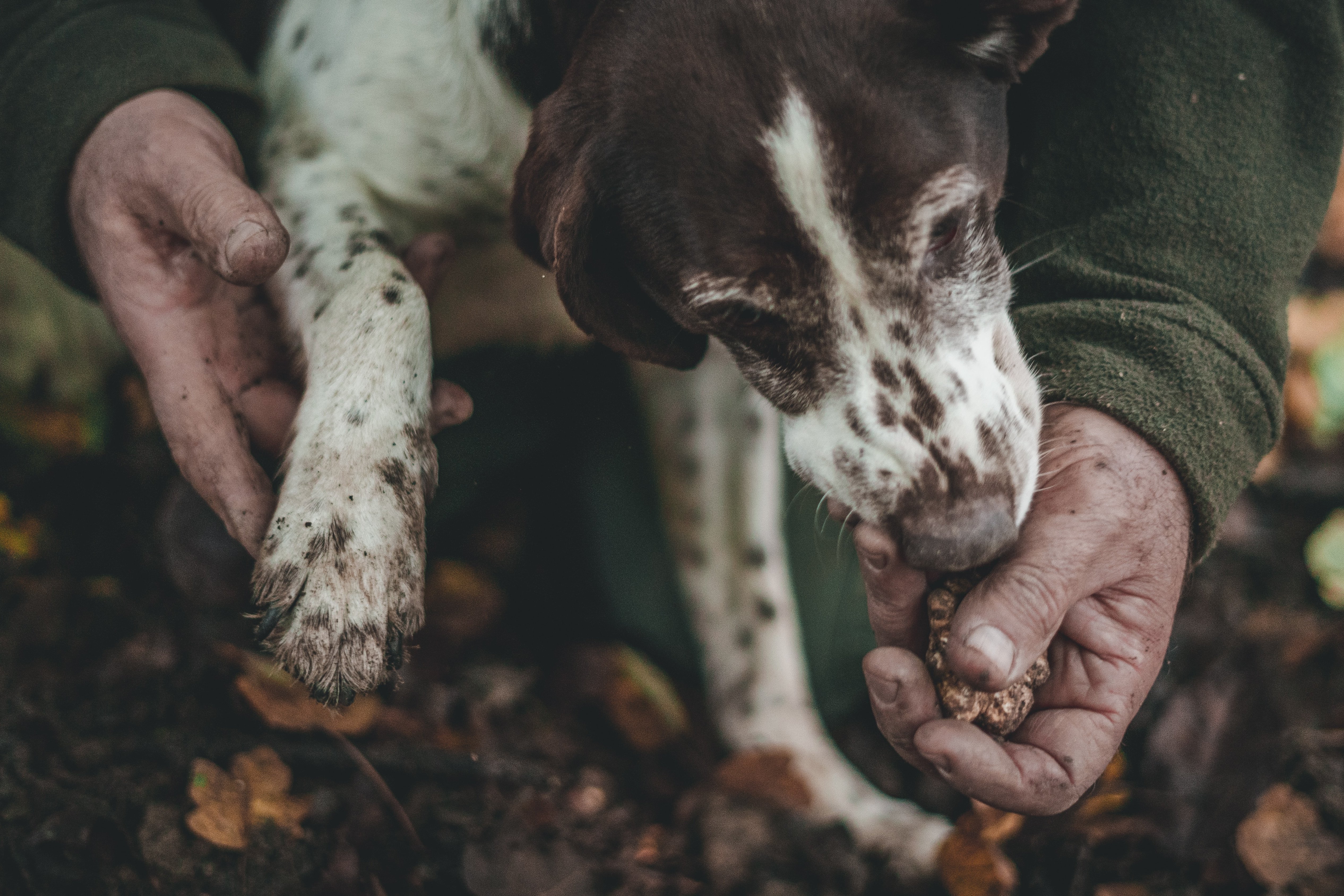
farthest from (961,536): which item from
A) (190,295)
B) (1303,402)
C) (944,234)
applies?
(1303,402)

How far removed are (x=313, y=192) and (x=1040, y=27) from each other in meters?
1.50

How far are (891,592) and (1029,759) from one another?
0.32m

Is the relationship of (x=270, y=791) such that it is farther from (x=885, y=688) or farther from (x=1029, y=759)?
(x=1029, y=759)

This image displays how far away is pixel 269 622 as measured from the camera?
153 cm

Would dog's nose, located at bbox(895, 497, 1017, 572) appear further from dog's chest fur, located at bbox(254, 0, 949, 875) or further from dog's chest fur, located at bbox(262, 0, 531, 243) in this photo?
dog's chest fur, located at bbox(262, 0, 531, 243)

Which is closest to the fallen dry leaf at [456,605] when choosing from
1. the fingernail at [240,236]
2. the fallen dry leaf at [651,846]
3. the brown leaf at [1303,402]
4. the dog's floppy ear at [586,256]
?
the fallen dry leaf at [651,846]

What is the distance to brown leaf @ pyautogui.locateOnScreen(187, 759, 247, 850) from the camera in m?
1.80

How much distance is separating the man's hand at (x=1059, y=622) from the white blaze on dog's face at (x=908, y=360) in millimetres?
67

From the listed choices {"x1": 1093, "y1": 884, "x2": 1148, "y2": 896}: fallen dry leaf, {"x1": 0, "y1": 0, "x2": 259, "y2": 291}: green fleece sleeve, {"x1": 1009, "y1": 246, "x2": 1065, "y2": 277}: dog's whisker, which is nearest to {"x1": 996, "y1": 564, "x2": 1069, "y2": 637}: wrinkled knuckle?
{"x1": 1009, "y1": 246, "x2": 1065, "y2": 277}: dog's whisker

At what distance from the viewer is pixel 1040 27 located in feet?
→ 5.31

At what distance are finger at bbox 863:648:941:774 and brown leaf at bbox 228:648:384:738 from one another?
116 cm

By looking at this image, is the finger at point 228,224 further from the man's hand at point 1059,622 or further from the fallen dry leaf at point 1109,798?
the fallen dry leaf at point 1109,798

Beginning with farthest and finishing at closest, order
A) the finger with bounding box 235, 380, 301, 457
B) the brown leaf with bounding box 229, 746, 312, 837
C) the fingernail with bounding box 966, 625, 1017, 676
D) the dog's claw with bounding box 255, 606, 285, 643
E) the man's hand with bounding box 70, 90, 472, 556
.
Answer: the brown leaf with bounding box 229, 746, 312, 837 < the finger with bounding box 235, 380, 301, 457 < the man's hand with bounding box 70, 90, 472, 556 < the dog's claw with bounding box 255, 606, 285, 643 < the fingernail with bounding box 966, 625, 1017, 676

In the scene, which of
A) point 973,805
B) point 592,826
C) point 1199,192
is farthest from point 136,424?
point 1199,192
